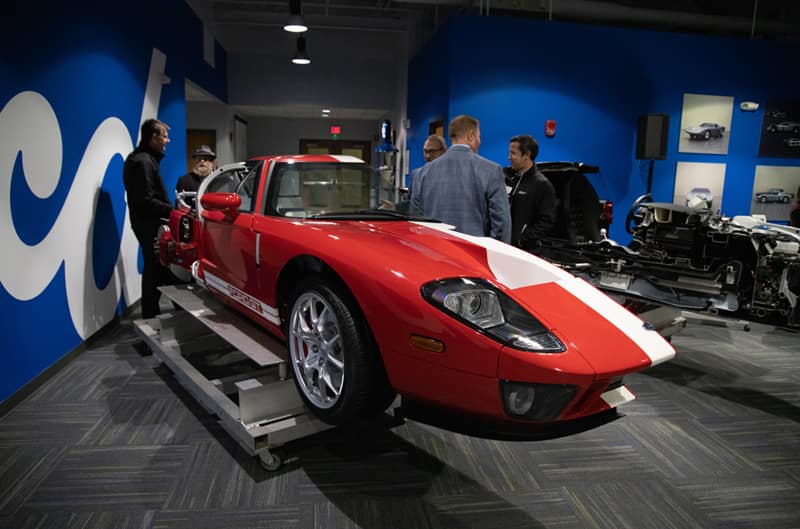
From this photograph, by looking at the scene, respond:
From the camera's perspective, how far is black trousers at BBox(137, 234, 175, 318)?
4035mm

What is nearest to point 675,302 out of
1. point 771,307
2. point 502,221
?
point 771,307

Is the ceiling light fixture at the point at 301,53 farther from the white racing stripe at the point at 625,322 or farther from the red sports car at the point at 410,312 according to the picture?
the white racing stripe at the point at 625,322

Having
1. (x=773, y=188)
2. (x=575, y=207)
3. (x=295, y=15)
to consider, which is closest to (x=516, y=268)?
(x=575, y=207)

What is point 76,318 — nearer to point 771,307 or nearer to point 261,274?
point 261,274

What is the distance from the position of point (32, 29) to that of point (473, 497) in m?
3.52

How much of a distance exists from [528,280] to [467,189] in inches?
48.8

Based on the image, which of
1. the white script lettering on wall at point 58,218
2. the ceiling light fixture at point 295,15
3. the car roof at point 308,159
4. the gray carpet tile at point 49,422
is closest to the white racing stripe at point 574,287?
the car roof at point 308,159

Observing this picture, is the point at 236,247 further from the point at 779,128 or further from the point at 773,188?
the point at 779,128

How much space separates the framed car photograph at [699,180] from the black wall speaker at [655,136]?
0.68 metres

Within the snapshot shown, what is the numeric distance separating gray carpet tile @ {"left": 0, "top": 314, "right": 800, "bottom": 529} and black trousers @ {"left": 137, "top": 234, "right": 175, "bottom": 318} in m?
1.03

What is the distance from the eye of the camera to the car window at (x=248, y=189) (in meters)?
2.61

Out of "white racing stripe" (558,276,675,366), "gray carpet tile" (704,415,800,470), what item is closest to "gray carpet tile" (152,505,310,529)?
"white racing stripe" (558,276,675,366)

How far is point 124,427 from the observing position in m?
2.61

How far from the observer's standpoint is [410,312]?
1651mm
